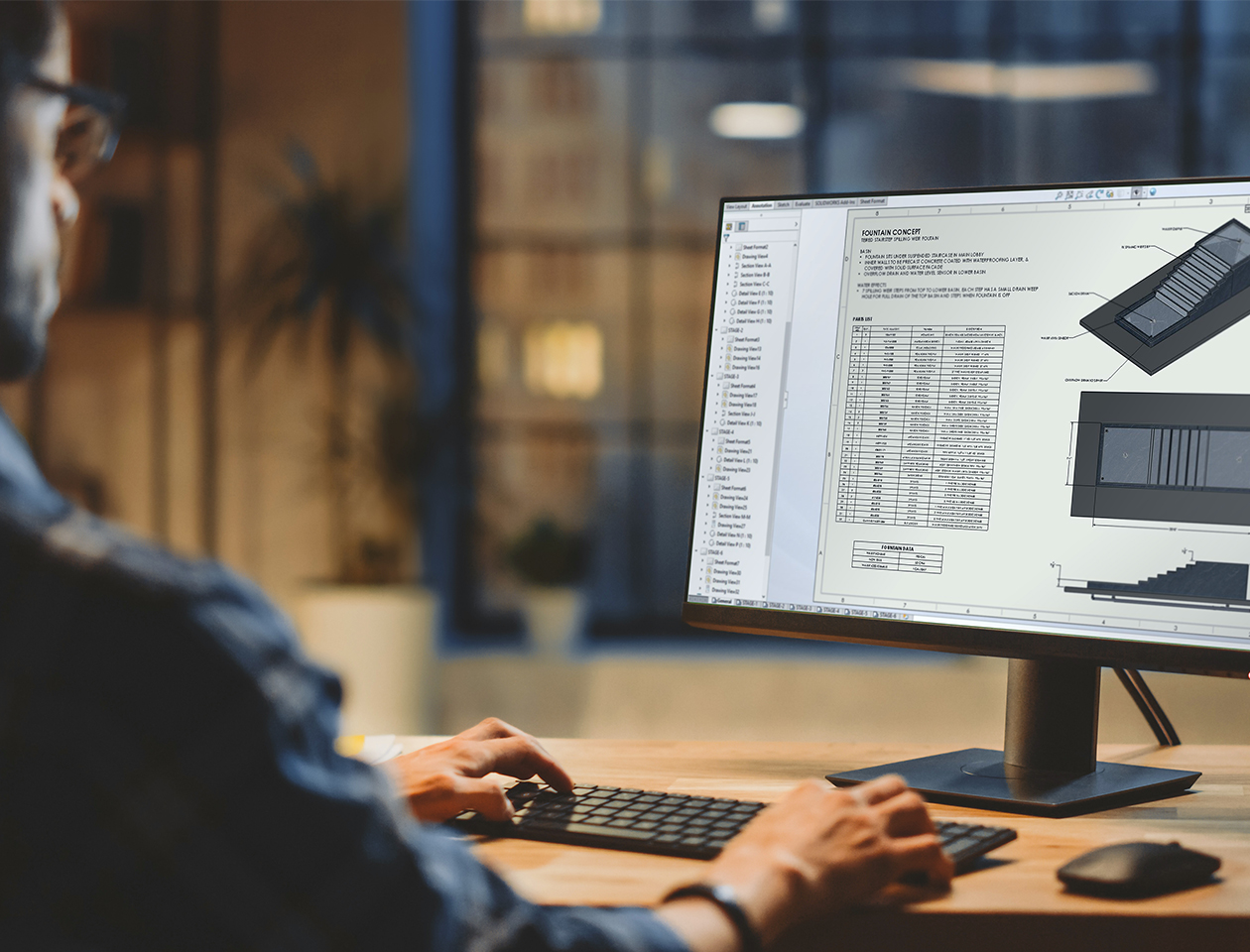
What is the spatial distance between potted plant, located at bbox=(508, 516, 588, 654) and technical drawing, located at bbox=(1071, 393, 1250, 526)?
232 centimetres

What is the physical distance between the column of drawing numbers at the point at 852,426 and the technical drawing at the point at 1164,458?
19 cm

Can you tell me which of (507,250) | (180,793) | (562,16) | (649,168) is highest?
(562,16)

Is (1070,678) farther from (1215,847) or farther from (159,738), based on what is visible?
(159,738)

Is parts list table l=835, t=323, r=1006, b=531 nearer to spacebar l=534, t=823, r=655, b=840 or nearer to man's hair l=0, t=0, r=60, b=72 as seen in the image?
spacebar l=534, t=823, r=655, b=840

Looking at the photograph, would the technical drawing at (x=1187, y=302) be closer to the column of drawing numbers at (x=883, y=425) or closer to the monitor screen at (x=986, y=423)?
the monitor screen at (x=986, y=423)

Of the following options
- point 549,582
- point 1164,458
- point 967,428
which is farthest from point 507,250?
point 1164,458

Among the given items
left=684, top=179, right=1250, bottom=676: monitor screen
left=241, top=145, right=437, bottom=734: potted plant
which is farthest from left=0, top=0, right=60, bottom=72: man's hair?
left=241, top=145, right=437, bottom=734: potted plant

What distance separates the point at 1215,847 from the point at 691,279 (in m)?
2.71

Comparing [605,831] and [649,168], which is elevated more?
[649,168]

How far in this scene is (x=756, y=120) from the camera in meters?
3.34

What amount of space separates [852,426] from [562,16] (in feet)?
8.88

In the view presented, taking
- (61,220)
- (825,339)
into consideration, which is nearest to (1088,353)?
(825,339)

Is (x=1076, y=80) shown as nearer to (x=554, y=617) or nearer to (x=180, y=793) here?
(x=554, y=617)

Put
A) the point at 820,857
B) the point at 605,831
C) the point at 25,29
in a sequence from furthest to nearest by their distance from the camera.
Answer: the point at 605,831, the point at 820,857, the point at 25,29
